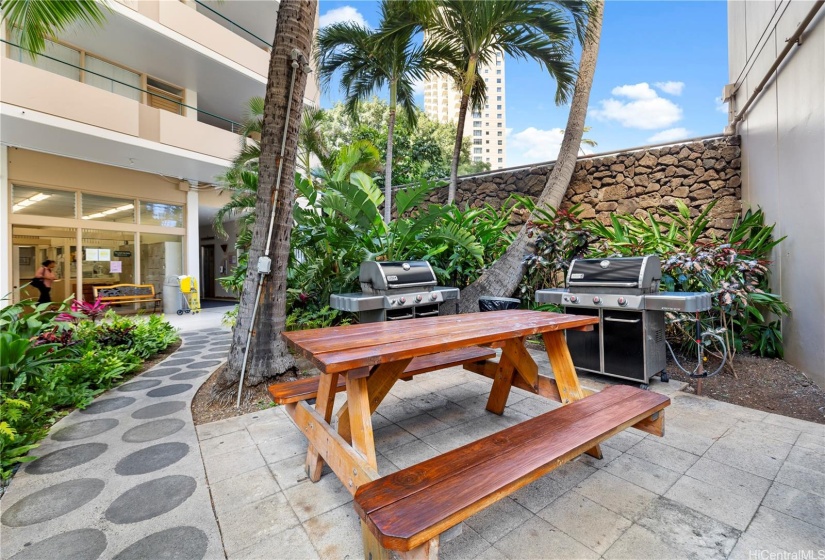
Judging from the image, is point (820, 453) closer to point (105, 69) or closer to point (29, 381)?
point (29, 381)

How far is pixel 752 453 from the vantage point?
2170 millimetres

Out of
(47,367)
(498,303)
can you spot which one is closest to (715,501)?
(498,303)

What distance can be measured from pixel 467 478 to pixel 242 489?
Result: 1.34 metres

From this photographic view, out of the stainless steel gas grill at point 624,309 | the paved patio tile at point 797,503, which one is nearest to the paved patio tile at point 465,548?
the paved patio tile at point 797,503

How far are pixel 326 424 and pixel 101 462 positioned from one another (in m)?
1.54

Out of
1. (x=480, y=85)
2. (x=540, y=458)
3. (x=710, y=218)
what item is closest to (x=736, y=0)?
(x=710, y=218)

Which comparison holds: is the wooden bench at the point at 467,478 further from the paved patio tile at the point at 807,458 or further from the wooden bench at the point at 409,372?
the paved patio tile at the point at 807,458

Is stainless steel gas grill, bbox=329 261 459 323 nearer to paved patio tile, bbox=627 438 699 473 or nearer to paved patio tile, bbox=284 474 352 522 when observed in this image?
paved patio tile, bbox=284 474 352 522

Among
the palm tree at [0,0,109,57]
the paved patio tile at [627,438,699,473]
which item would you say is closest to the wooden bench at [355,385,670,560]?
the paved patio tile at [627,438,699,473]

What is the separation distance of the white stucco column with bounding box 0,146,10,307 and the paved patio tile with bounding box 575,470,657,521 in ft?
34.4

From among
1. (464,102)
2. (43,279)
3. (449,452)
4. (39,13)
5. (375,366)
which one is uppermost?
(464,102)

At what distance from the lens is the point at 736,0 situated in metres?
5.44

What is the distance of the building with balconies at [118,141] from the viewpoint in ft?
22.7

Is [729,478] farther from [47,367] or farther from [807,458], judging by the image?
[47,367]
